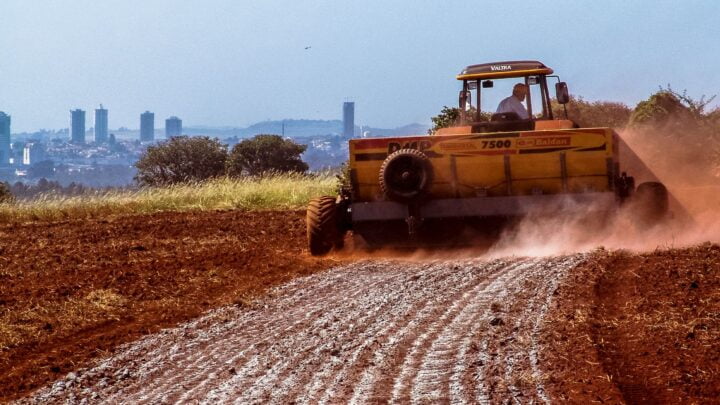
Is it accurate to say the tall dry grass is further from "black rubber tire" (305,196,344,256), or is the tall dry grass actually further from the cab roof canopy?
"black rubber tire" (305,196,344,256)

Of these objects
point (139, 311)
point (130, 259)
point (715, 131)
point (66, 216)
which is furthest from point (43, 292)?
point (715, 131)

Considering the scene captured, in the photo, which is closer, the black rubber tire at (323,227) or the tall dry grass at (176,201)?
the black rubber tire at (323,227)

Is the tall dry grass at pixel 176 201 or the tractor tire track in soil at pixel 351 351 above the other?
the tall dry grass at pixel 176 201

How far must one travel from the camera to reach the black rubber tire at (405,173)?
49.5 ft

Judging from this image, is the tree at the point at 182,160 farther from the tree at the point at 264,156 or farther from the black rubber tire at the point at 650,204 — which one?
the black rubber tire at the point at 650,204

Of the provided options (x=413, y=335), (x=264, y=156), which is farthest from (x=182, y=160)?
(x=413, y=335)

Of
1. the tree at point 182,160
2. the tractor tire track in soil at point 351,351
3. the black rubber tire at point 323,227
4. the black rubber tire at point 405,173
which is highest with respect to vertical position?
the tree at point 182,160

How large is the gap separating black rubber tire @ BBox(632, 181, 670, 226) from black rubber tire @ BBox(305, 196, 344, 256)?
4165 millimetres

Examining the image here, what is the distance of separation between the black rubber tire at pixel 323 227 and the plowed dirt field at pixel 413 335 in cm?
73

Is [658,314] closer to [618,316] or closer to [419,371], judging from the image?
[618,316]

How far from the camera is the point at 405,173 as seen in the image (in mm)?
15039

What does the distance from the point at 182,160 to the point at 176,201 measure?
1459 inches

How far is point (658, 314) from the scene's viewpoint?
9.59 m

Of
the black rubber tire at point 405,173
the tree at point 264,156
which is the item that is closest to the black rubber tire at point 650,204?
the black rubber tire at point 405,173
